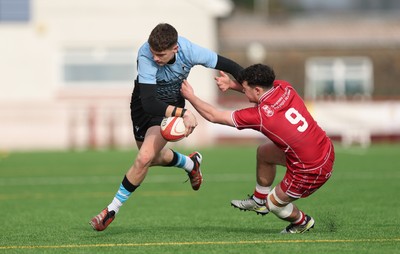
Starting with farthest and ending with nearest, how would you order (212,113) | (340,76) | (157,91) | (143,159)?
(340,76) → (157,91) → (143,159) → (212,113)

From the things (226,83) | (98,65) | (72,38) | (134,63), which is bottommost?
(98,65)

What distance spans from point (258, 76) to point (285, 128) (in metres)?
0.49

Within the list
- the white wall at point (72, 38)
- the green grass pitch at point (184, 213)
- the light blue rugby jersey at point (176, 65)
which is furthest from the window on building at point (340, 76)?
the light blue rugby jersey at point (176, 65)

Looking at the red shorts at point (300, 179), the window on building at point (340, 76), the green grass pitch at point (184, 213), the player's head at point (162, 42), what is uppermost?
the player's head at point (162, 42)

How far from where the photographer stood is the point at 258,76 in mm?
8656

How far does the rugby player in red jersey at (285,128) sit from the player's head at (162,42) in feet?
1.14

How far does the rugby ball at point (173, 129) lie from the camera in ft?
29.4

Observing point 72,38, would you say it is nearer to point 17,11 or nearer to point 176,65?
point 17,11

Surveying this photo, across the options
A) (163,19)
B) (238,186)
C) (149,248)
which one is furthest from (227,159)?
(149,248)

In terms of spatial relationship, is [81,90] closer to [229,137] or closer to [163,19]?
[163,19]

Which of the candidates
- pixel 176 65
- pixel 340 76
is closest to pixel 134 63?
pixel 340 76

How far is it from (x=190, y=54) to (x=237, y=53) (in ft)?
94.2

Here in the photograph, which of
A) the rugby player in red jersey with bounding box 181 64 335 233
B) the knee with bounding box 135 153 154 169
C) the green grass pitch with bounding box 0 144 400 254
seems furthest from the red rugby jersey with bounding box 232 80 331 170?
the knee with bounding box 135 153 154 169

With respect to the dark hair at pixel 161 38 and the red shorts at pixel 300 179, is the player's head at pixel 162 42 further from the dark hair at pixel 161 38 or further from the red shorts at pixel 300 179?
the red shorts at pixel 300 179
